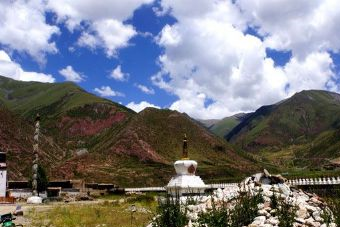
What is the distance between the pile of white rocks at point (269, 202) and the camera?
18109 millimetres

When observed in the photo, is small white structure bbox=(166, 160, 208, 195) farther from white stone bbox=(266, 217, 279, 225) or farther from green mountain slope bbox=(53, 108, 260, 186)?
green mountain slope bbox=(53, 108, 260, 186)

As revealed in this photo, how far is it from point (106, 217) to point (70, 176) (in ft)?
204

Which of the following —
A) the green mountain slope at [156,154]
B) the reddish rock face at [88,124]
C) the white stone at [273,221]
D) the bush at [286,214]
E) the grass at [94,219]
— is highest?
the reddish rock face at [88,124]

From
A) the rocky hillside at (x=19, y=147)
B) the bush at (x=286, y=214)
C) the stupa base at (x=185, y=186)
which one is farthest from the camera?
the rocky hillside at (x=19, y=147)

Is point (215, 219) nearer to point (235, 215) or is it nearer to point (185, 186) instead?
point (235, 215)

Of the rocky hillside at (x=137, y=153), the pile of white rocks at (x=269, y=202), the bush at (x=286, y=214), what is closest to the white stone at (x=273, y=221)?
the pile of white rocks at (x=269, y=202)

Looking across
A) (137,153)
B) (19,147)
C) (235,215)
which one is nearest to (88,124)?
(137,153)

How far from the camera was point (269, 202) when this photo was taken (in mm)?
19797

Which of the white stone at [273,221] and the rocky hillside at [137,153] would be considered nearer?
the white stone at [273,221]

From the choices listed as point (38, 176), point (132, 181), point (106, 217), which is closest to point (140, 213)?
point (106, 217)

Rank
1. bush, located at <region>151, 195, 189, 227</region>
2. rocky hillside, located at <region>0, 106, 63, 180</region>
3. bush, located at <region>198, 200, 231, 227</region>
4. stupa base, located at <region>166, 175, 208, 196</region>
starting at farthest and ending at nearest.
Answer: rocky hillside, located at <region>0, 106, 63, 180</region> < stupa base, located at <region>166, 175, 208, 196</region> < bush, located at <region>151, 195, 189, 227</region> < bush, located at <region>198, 200, 231, 227</region>

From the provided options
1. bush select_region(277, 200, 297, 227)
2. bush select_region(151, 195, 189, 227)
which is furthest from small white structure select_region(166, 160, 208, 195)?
bush select_region(277, 200, 297, 227)

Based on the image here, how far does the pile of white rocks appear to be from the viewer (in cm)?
1811

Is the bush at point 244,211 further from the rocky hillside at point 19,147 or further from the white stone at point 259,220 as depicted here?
the rocky hillside at point 19,147
